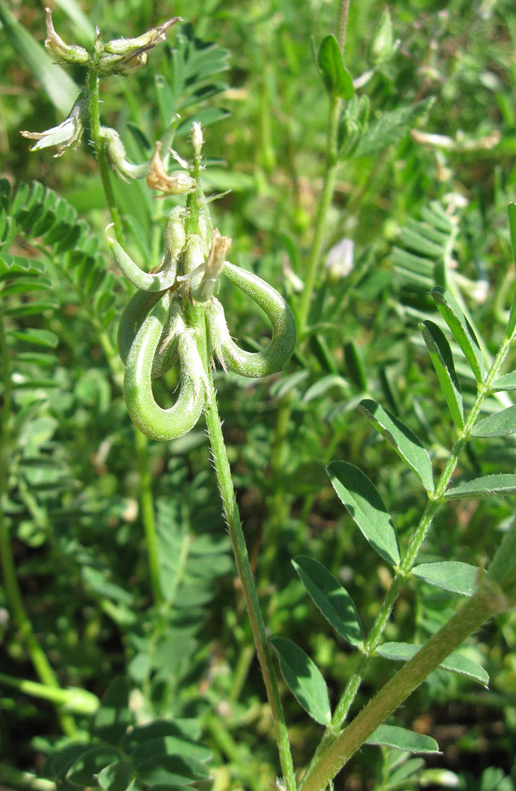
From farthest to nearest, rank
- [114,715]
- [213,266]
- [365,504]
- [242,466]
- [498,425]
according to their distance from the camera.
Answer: [242,466] < [114,715] < [365,504] < [498,425] < [213,266]

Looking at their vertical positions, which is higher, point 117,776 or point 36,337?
point 36,337

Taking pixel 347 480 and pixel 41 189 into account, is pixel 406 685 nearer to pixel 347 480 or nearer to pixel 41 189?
pixel 347 480

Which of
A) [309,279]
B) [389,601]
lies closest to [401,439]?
[389,601]

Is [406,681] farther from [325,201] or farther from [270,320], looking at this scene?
[325,201]

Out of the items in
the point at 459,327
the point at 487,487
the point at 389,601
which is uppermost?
the point at 459,327

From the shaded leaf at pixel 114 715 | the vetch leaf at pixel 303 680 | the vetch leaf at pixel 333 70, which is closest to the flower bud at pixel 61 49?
the vetch leaf at pixel 333 70

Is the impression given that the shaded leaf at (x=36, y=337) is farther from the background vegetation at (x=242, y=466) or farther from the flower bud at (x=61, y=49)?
the flower bud at (x=61, y=49)
